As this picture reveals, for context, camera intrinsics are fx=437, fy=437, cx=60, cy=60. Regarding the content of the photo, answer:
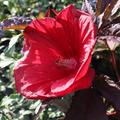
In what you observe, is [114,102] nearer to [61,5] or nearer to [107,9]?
[107,9]

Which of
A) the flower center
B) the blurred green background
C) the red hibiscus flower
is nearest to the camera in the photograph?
the red hibiscus flower

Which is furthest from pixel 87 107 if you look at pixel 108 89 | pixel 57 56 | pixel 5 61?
pixel 5 61

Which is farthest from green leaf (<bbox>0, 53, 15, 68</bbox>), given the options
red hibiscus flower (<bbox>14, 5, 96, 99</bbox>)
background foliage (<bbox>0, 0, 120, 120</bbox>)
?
red hibiscus flower (<bbox>14, 5, 96, 99</bbox>)

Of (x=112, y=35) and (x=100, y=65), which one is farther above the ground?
(x=112, y=35)

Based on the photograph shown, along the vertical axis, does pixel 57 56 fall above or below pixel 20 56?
above

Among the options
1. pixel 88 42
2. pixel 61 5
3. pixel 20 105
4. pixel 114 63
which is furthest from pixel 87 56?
pixel 61 5

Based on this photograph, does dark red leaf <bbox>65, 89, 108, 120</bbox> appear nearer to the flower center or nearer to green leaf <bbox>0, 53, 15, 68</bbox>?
the flower center

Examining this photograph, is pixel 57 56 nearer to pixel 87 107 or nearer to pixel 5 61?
pixel 87 107

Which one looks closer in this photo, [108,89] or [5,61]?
[108,89]
